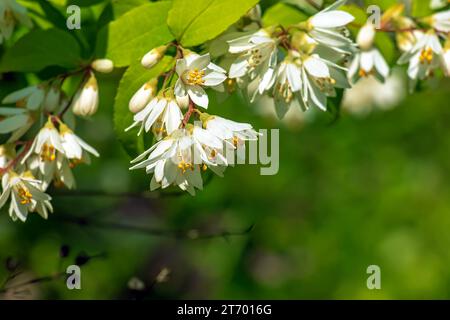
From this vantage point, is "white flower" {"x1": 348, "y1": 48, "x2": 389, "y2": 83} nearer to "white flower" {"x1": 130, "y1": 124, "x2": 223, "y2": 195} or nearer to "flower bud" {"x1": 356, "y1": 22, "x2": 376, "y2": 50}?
"flower bud" {"x1": 356, "y1": 22, "x2": 376, "y2": 50}

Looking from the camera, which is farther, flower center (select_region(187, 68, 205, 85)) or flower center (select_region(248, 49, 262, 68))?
flower center (select_region(248, 49, 262, 68))

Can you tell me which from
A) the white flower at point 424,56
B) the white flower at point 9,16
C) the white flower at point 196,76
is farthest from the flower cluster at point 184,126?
the white flower at point 424,56

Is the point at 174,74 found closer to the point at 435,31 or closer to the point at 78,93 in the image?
the point at 78,93

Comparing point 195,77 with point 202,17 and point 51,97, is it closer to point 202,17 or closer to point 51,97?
point 202,17

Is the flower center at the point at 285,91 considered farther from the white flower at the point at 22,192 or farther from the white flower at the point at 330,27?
the white flower at the point at 22,192

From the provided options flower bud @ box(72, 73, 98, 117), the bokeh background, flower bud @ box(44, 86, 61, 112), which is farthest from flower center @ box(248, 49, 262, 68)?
the bokeh background

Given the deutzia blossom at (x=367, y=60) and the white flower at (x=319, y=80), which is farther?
the deutzia blossom at (x=367, y=60)
